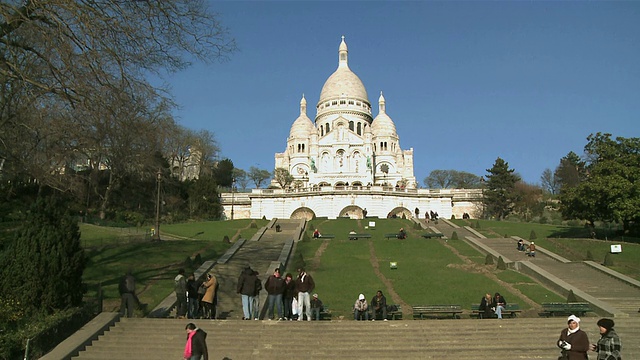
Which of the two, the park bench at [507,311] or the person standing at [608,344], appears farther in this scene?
the park bench at [507,311]

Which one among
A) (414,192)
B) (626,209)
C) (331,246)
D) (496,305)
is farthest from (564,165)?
(496,305)

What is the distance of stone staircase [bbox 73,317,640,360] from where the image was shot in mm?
13148

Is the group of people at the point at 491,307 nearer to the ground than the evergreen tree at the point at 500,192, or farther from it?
nearer to the ground

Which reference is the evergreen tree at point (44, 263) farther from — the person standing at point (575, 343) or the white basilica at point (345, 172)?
the white basilica at point (345, 172)

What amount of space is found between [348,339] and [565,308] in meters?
7.57

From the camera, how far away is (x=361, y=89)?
106375mm

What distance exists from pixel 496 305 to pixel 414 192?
48460 mm

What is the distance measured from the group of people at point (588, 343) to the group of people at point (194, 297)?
9.24 metres

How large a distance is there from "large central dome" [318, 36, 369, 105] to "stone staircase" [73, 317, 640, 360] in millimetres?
90534

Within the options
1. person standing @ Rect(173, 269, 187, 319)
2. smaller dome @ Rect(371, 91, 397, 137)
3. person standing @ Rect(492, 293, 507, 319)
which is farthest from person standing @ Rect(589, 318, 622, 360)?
smaller dome @ Rect(371, 91, 397, 137)

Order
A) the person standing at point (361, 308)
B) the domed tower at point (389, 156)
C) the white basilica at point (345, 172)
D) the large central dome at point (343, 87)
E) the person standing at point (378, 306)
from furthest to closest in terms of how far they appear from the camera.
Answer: the large central dome at point (343, 87) < the domed tower at point (389, 156) < the white basilica at point (345, 172) < the person standing at point (361, 308) < the person standing at point (378, 306)

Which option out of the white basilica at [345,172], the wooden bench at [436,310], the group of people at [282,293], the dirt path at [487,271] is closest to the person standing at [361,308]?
the group of people at [282,293]

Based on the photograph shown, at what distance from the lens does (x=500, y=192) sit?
2547 inches

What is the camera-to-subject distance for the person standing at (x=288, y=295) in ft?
51.1
